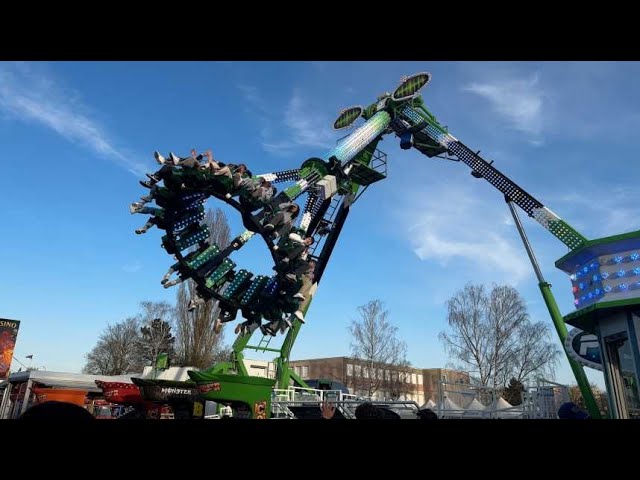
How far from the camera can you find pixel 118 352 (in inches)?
1969

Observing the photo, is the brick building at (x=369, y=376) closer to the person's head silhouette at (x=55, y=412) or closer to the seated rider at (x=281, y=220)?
the seated rider at (x=281, y=220)

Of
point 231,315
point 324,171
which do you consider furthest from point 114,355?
point 324,171

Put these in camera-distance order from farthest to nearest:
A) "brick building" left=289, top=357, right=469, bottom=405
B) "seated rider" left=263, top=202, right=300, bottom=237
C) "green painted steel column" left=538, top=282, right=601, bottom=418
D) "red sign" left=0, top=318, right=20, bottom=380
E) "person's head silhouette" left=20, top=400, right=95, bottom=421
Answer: "brick building" left=289, top=357, right=469, bottom=405, "red sign" left=0, top=318, right=20, bottom=380, "seated rider" left=263, top=202, right=300, bottom=237, "green painted steel column" left=538, top=282, right=601, bottom=418, "person's head silhouette" left=20, top=400, right=95, bottom=421

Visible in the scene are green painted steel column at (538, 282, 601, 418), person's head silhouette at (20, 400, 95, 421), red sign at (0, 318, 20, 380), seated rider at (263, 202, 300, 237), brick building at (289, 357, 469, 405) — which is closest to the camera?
person's head silhouette at (20, 400, 95, 421)

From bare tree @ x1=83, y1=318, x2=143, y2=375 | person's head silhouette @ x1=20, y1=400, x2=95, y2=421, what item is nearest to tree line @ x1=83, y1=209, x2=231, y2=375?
bare tree @ x1=83, y1=318, x2=143, y2=375

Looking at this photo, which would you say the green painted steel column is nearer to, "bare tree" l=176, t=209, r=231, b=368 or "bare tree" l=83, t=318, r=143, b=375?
"bare tree" l=176, t=209, r=231, b=368

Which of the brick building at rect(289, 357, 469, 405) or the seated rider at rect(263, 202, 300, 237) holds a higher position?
the seated rider at rect(263, 202, 300, 237)

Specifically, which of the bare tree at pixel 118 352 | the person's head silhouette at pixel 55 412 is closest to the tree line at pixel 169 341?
the bare tree at pixel 118 352

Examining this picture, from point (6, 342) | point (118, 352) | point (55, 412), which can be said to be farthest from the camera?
point (118, 352)

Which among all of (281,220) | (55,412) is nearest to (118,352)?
(281,220)

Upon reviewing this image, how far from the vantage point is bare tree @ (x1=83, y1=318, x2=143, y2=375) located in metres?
49.7

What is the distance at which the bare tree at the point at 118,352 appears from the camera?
4972 centimetres

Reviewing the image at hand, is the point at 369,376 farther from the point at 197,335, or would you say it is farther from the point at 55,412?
the point at 55,412
